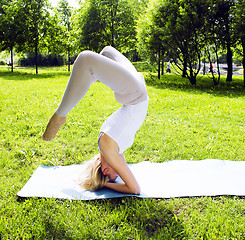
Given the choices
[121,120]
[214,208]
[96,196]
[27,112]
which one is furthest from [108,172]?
[27,112]

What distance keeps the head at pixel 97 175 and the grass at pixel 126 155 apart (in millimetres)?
271

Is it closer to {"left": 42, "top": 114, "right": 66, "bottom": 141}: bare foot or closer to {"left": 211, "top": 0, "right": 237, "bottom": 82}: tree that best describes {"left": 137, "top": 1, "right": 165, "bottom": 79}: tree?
{"left": 211, "top": 0, "right": 237, "bottom": 82}: tree

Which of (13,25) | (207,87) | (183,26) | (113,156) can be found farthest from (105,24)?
(113,156)

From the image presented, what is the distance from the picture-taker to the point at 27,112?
6.77 meters

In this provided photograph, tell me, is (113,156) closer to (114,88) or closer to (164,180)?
(114,88)

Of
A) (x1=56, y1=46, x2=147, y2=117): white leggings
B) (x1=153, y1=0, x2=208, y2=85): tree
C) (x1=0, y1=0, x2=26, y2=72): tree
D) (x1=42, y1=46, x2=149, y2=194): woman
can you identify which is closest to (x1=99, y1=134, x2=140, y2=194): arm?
(x1=42, y1=46, x2=149, y2=194): woman

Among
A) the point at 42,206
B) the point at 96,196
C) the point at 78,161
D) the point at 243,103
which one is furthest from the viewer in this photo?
the point at 243,103

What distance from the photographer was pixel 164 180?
3459 mm

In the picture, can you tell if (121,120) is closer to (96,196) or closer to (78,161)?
(96,196)

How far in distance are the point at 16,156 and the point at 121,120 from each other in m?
2.22

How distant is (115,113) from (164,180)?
1210 millimetres

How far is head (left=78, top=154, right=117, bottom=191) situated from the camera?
10.2 ft

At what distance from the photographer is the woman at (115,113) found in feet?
7.59

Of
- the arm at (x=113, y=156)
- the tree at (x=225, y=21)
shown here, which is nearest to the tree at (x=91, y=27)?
the tree at (x=225, y=21)
